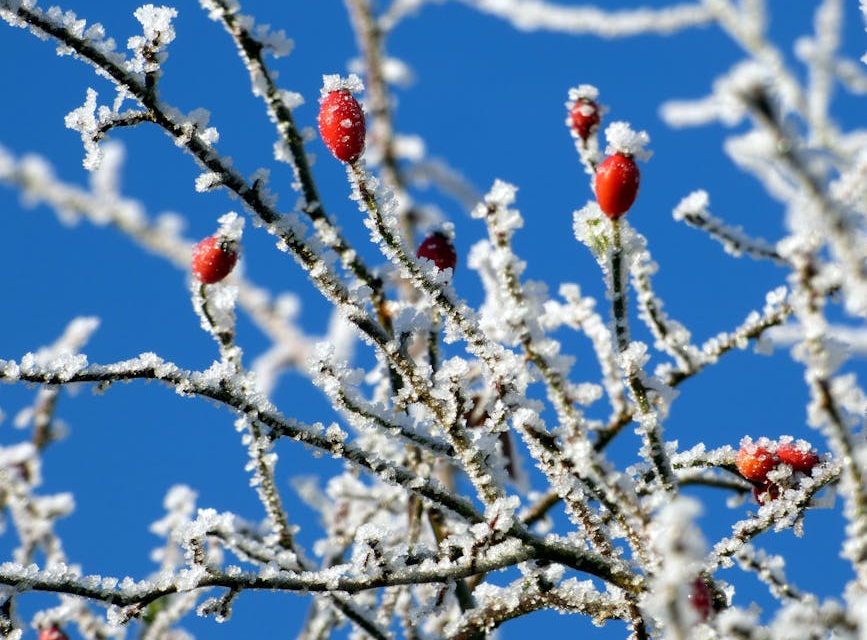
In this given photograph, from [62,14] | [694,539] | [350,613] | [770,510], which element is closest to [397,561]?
[350,613]

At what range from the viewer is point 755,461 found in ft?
6.72

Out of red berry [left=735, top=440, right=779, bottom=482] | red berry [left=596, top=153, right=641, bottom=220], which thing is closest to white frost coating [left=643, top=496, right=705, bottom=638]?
red berry [left=596, top=153, right=641, bottom=220]

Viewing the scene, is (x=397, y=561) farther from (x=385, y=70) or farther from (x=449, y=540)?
(x=385, y=70)

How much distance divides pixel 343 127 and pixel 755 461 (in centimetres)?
112

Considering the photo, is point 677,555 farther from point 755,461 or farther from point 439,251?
point 439,251

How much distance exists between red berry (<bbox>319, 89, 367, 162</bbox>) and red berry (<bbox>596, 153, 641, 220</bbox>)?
1.57 ft

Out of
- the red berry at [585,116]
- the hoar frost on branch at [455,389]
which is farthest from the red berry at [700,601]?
the red berry at [585,116]

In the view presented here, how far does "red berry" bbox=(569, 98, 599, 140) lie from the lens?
6.40 ft

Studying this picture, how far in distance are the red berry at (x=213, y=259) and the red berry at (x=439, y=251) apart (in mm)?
454

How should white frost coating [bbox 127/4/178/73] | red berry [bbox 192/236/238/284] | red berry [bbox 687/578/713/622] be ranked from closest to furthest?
red berry [bbox 687/578/713/622]
white frost coating [bbox 127/4/178/73]
red berry [bbox 192/236/238/284]

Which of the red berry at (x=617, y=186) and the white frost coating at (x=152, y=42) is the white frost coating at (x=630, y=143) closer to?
the red berry at (x=617, y=186)

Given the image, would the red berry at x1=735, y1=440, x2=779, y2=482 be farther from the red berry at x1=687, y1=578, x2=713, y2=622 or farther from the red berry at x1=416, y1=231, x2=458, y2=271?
the red berry at x1=416, y1=231, x2=458, y2=271

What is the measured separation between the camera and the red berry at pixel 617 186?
179cm


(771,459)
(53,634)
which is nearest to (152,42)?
(771,459)
